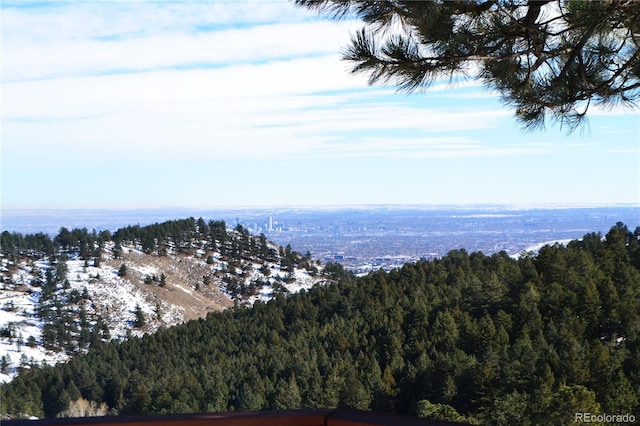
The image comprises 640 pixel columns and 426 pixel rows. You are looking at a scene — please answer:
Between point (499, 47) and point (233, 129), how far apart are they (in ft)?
27.7

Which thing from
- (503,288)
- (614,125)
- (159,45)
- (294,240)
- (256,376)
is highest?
(159,45)

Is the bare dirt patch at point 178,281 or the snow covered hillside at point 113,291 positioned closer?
the snow covered hillside at point 113,291

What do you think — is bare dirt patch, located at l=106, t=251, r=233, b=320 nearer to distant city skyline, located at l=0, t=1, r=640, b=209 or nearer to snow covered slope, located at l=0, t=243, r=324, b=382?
snow covered slope, located at l=0, t=243, r=324, b=382

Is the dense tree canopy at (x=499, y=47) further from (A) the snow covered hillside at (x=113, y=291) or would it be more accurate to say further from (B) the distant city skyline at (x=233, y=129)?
(A) the snow covered hillside at (x=113, y=291)

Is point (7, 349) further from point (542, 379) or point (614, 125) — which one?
point (614, 125)

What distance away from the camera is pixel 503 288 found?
955 cm

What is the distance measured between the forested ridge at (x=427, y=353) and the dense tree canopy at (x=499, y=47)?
20.5ft

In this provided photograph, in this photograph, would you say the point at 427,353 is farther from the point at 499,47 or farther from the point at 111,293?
the point at 499,47

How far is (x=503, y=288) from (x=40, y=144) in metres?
7.44

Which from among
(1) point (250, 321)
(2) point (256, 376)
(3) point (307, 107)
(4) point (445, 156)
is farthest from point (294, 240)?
(4) point (445, 156)

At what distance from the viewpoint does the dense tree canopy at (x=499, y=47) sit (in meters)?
1.89

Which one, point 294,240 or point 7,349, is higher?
point 294,240

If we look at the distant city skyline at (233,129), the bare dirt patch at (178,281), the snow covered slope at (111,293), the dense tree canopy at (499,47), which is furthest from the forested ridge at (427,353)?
the dense tree canopy at (499,47)

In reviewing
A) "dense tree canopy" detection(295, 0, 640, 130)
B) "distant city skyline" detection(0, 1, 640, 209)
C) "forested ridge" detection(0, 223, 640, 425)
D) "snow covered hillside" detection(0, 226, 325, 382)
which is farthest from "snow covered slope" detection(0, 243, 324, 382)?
"dense tree canopy" detection(295, 0, 640, 130)
